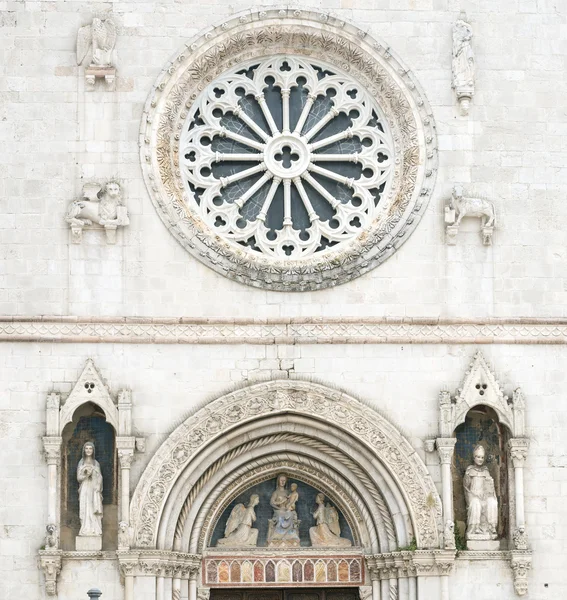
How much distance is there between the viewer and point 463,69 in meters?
26.7

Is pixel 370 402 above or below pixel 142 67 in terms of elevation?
below

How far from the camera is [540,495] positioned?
84.9 feet

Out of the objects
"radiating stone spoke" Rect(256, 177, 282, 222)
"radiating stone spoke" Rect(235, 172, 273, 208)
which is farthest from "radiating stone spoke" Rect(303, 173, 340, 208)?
"radiating stone spoke" Rect(235, 172, 273, 208)

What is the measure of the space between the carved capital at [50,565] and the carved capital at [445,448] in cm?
498

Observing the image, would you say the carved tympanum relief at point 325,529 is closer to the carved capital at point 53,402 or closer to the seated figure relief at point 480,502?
the seated figure relief at point 480,502

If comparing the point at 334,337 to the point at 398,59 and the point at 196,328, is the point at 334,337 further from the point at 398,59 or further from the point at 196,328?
the point at 398,59

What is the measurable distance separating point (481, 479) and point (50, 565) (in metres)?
5.57

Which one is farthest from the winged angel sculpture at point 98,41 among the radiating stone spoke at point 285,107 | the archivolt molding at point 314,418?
the archivolt molding at point 314,418

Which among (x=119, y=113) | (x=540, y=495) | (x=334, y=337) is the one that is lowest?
(x=540, y=495)

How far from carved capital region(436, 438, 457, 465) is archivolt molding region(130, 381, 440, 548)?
0.29m

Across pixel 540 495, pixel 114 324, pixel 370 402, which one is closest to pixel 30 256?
pixel 114 324

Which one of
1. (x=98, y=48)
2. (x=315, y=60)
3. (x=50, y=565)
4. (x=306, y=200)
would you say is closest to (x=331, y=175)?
(x=306, y=200)

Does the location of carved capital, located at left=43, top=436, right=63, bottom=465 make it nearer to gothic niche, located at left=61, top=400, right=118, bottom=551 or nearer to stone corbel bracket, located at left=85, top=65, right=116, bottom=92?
gothic niche, located at left=61, top=400, right=118, bottom=551

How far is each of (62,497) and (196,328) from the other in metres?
2.74
